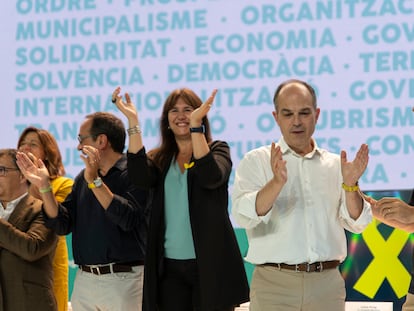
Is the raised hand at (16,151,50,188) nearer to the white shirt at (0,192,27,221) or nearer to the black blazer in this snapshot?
the white shirt at (0,192,27,221)

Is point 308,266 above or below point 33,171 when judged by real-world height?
below

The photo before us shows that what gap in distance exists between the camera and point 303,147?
141 inches

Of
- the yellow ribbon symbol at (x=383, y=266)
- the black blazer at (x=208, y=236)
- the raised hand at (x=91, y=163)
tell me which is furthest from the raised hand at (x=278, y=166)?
the yellow ribbon symbol at (x=383, y=266)

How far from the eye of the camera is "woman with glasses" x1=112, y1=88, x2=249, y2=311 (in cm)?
362

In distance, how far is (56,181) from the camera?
479 centimetres

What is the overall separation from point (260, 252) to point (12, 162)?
162 centimetres

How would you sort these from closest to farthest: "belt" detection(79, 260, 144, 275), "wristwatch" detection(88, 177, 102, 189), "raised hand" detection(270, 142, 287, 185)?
"raised hand" detection(270, 142, 287, 185) < "wristwatch" detection(88, 177, 102, 189) < "belt" detection(79, 260, 144, 275)

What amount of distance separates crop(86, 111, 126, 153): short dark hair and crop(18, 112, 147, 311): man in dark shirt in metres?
0.06

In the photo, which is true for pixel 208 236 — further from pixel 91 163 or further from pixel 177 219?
pixel 91 163

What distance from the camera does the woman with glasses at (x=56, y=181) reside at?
4656 mm

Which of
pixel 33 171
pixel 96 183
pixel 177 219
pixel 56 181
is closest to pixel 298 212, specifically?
pixel 177 219

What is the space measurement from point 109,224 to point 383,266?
158 cm

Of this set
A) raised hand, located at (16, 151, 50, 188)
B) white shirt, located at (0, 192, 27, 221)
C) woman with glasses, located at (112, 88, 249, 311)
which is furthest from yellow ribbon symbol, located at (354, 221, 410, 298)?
white shirt, located at (0, 192, 27, 221)

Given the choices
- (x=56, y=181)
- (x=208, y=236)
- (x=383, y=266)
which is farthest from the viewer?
(x=56, y=181)
